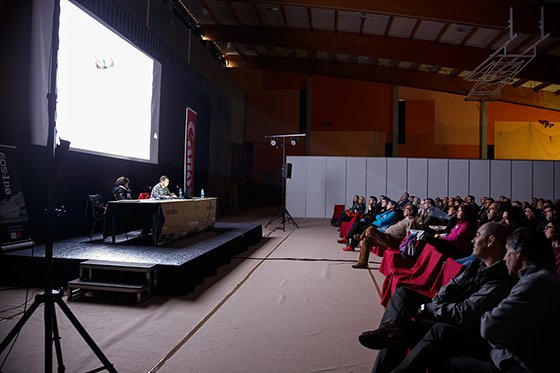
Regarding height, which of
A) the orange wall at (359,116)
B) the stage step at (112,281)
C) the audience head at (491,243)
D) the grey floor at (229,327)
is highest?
the orange wall at (359,116)

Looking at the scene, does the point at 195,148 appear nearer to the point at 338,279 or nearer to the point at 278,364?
the point at 338,279

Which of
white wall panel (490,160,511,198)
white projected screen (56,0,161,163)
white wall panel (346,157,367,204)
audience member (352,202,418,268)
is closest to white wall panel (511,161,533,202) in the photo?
white wall panel (490,160,511,198)

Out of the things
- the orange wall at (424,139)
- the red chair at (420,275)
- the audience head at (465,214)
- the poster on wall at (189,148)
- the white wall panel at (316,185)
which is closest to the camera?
the red chair at (420,275)

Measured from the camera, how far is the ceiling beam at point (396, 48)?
962cm

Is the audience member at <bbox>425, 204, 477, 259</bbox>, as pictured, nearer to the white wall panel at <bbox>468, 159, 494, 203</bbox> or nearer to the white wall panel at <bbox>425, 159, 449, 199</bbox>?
the white wall panel at <bbox>425, 159, 449, 199</bbox>

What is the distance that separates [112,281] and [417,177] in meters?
10.2

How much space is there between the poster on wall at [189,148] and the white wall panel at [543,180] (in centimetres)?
1023

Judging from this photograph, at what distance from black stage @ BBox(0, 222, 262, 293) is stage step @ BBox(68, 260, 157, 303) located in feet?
0.45

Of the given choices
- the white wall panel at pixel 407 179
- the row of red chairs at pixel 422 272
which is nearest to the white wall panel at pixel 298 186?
the white wall panel at pixel 407 179

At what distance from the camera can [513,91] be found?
12.8 meters

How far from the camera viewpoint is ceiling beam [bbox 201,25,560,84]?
962cm

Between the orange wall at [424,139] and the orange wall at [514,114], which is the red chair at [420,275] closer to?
the orange wall at [424,139]

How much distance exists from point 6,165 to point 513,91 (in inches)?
562

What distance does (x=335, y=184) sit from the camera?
12.2 m
